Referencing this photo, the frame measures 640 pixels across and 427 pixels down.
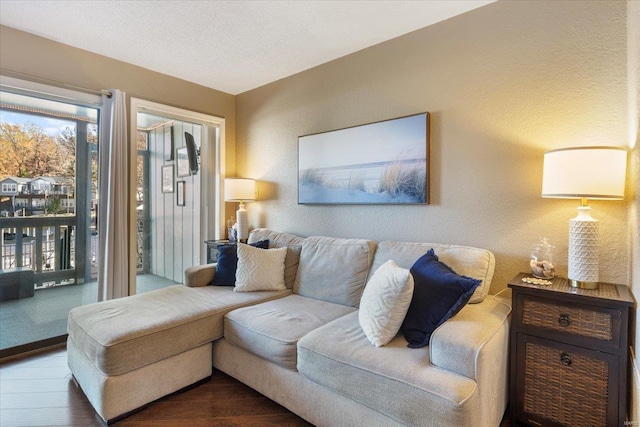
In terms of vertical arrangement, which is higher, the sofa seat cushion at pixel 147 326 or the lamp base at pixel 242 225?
the lamp base at pixel 242 225

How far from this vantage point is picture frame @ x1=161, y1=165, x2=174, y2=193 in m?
3.59

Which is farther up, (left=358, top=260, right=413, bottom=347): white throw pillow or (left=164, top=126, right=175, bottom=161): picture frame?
(left=164, top=126, right=175, bottom=161): picture frame

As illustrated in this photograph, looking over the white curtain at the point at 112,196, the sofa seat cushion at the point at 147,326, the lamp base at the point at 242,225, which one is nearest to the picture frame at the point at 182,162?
the white curtain at the point at 112,196

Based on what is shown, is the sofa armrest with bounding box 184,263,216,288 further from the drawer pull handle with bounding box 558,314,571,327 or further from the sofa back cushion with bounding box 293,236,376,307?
the drawer pull handle with bounding box 558,314,571,327

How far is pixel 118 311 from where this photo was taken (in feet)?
6.65

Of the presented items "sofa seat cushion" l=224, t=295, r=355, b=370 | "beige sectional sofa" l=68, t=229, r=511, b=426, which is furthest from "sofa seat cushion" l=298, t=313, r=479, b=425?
"sofa seat cushion" l=224, t=295, r=355, b=370

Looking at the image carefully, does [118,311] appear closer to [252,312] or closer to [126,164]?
[252,312]

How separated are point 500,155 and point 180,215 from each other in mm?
3346

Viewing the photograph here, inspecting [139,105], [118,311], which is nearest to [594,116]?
[118,311]

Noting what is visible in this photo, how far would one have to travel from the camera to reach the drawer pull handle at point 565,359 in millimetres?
1541

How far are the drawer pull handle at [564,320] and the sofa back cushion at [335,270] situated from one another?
113cm

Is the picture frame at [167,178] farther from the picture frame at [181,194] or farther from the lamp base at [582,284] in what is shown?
the lamp base at [582,284]

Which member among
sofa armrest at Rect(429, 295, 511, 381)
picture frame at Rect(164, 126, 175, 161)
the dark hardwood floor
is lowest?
the dark hardwood floor

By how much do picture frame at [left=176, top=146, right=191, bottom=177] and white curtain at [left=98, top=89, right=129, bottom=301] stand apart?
0.82 m
